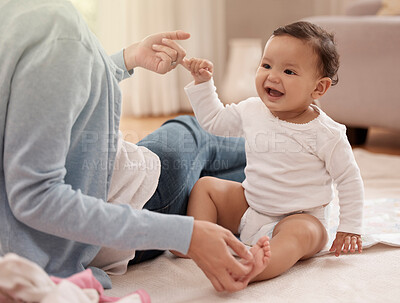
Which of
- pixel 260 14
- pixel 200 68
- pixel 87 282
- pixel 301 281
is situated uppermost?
pixel 200 68

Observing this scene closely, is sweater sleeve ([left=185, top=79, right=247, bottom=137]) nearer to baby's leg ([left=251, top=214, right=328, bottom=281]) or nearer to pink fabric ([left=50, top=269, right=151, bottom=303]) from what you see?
baby's leg ([left=251, top=214, right=328, bottom=281])

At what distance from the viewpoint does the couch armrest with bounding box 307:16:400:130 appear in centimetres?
246

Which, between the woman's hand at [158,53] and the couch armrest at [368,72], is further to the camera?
the couch armrest at [368,72]

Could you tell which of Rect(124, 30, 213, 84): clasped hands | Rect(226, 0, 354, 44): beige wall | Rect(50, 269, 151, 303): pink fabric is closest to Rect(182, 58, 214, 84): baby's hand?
Rect(124, 30, 213, 84): clasped hands

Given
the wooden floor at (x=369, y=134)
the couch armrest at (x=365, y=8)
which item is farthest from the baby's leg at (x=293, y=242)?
the couch armrest at (x=365, y=8)

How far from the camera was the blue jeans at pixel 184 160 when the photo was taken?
1.22m

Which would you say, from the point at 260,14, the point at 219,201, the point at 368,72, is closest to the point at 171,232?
the point at 219,201

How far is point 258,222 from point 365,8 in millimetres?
2103

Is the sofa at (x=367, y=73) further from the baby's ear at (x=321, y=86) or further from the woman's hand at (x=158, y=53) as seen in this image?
the woman's hand at (x=158, y=53)

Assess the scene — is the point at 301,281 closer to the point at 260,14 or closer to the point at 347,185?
the point at 347,185

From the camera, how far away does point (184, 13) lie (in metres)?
3.68

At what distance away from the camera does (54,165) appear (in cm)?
84

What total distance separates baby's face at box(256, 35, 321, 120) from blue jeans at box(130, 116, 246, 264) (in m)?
0.26

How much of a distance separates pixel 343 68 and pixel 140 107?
58.8 inches
